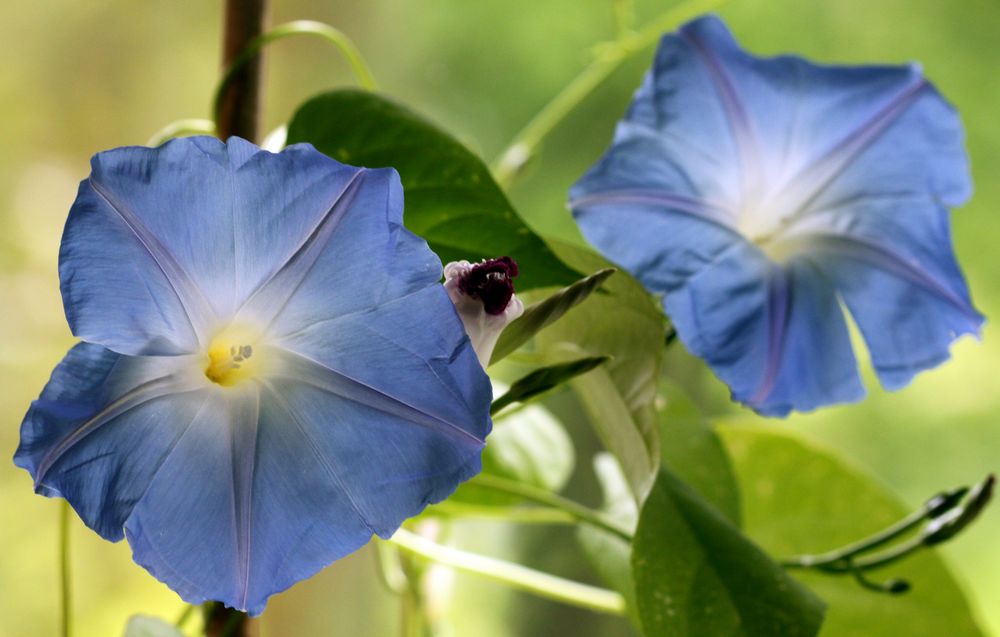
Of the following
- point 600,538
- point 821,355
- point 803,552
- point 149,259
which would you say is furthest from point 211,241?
point 803,552

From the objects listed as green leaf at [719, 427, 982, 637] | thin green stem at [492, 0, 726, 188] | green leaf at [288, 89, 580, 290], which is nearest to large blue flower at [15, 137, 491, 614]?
green leaf at [288, 89, 580, 290]

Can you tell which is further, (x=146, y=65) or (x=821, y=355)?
(x=146, y=65)

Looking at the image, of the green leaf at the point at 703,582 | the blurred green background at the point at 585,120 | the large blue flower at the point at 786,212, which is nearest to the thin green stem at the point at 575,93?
the large blue flower at the point at 786,212

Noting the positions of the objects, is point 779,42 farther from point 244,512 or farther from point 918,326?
point 244,512

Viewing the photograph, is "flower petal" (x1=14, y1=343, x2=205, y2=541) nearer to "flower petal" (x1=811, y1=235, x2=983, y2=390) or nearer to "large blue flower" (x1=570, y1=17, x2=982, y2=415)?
"large blue flower" (x1=570, y1=17, x2=982, y2=415)

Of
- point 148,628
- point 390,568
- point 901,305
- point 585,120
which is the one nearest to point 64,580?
point 148,628

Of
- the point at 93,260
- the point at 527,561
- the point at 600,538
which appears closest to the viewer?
the point at 93,260

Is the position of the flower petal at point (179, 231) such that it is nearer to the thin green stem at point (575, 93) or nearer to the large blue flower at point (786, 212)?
the large blue flower at point (786, 212)
